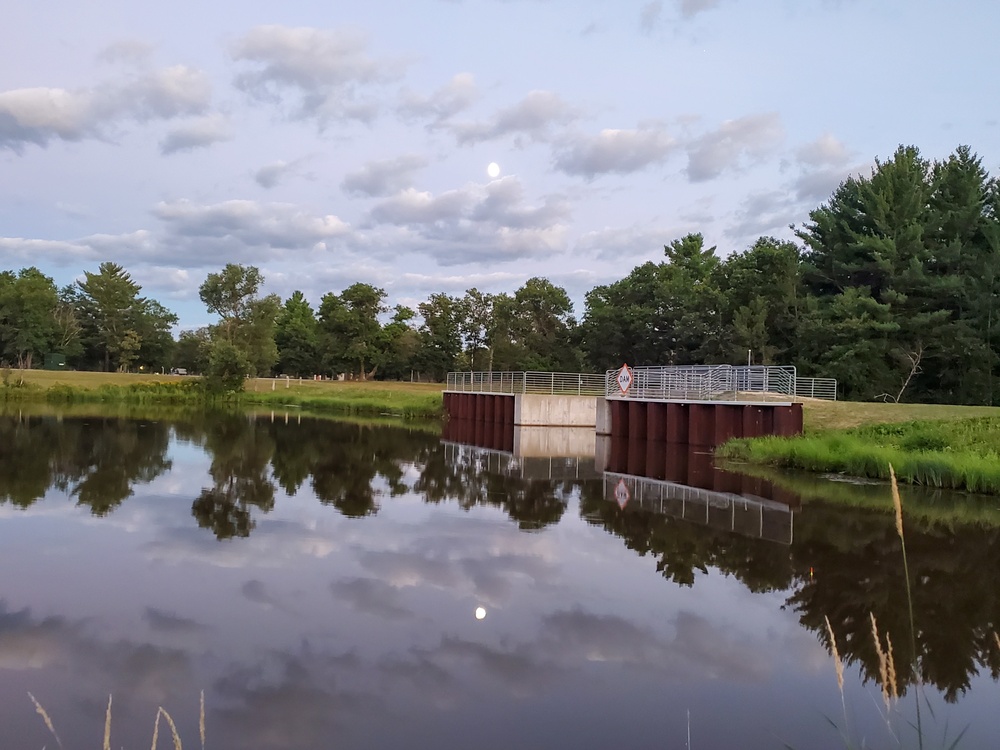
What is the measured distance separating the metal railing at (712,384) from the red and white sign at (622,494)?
9.34 meters

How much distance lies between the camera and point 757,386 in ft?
101

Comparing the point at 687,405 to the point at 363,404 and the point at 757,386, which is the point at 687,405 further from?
the point at 363,404

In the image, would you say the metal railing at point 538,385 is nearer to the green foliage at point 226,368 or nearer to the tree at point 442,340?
the green foliage at point 226,368

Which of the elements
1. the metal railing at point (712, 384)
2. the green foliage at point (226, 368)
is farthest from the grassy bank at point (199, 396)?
the metal railing at point (712, 384)

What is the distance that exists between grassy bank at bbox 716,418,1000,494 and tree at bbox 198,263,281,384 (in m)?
47.3

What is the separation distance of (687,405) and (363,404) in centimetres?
3077

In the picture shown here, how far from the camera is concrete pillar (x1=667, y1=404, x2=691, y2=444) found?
3116cm

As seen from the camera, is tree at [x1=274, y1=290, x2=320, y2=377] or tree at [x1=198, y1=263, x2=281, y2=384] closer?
tree at [x1=198, y1=263, x2=281, y2=384]

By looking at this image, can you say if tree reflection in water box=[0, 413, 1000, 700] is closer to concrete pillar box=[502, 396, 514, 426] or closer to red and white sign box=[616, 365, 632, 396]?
red and white sign box=[616, 365, 632, 396]

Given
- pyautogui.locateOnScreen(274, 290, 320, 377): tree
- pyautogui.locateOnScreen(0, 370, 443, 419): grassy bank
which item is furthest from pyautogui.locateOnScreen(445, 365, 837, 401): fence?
pyautogui.locateOnScreen(274, 290, 320, 377): tree

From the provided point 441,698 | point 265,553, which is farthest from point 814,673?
point 265,553

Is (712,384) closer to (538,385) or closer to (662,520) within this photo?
(538,385)

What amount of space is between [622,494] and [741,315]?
3057 centimetres

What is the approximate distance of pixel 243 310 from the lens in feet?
218
